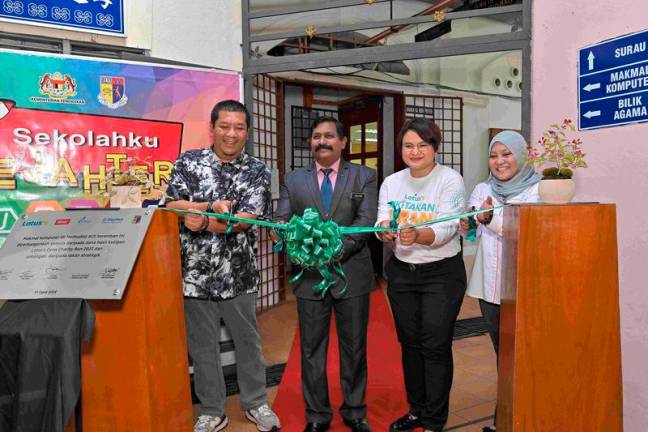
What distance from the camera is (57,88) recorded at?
2877mm

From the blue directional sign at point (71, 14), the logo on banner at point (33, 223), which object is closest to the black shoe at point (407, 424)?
the logo on banner at point (33, 223)

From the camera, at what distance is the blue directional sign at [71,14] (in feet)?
9.27

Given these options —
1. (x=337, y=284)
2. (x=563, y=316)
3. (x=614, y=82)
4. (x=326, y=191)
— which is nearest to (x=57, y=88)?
(x=326, y=191)

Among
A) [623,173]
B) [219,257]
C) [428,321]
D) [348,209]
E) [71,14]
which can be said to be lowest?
[428,321]

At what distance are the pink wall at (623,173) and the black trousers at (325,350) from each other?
1233 mm

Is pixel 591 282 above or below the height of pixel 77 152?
below

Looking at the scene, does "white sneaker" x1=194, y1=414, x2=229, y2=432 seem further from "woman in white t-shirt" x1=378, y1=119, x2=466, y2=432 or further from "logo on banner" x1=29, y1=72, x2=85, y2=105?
"logo on banner" x1=29, y1=72, x2=85, y2=105

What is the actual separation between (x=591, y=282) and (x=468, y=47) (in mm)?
1758

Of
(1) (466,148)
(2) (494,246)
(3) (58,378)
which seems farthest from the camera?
(1) (466,148)

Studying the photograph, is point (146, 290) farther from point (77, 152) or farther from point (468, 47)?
point (468, 47)

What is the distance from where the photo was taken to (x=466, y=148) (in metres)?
7.27

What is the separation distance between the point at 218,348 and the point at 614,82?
2261 millimetres

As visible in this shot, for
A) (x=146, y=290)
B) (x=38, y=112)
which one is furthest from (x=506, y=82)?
(x=146, y=290)

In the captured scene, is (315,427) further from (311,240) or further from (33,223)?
(33,223)
